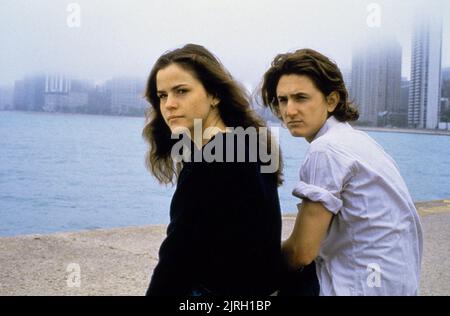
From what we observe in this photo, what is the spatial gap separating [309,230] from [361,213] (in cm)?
16

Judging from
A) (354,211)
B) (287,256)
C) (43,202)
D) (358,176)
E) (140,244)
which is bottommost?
(43,202)

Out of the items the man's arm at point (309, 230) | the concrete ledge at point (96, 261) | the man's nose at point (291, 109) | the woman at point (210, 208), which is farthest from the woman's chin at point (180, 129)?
the concrete ledge at point (96, 261)

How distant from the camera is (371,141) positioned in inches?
66.7

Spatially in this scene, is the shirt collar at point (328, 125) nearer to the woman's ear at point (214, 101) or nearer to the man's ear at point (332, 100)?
the man's ear at point (332, 100)

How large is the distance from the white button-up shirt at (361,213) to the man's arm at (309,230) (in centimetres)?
3

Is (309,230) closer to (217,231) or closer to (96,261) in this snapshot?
(217,231)

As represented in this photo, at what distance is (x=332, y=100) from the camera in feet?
6.11

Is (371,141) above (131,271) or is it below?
above

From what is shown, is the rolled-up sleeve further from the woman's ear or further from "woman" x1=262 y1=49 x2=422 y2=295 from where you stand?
the woman's ear

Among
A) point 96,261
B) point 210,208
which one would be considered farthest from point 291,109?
point 96,261

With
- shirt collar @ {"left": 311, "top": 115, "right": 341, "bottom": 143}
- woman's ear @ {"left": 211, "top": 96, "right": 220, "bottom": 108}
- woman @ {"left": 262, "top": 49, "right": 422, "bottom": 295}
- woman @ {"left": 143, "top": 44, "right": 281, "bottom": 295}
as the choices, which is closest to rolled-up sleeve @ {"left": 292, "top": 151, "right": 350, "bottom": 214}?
woman @ {"left": 262, "top": 49, "right": 422, "bottom": 295}

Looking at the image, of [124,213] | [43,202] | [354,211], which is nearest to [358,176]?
[354,211]
